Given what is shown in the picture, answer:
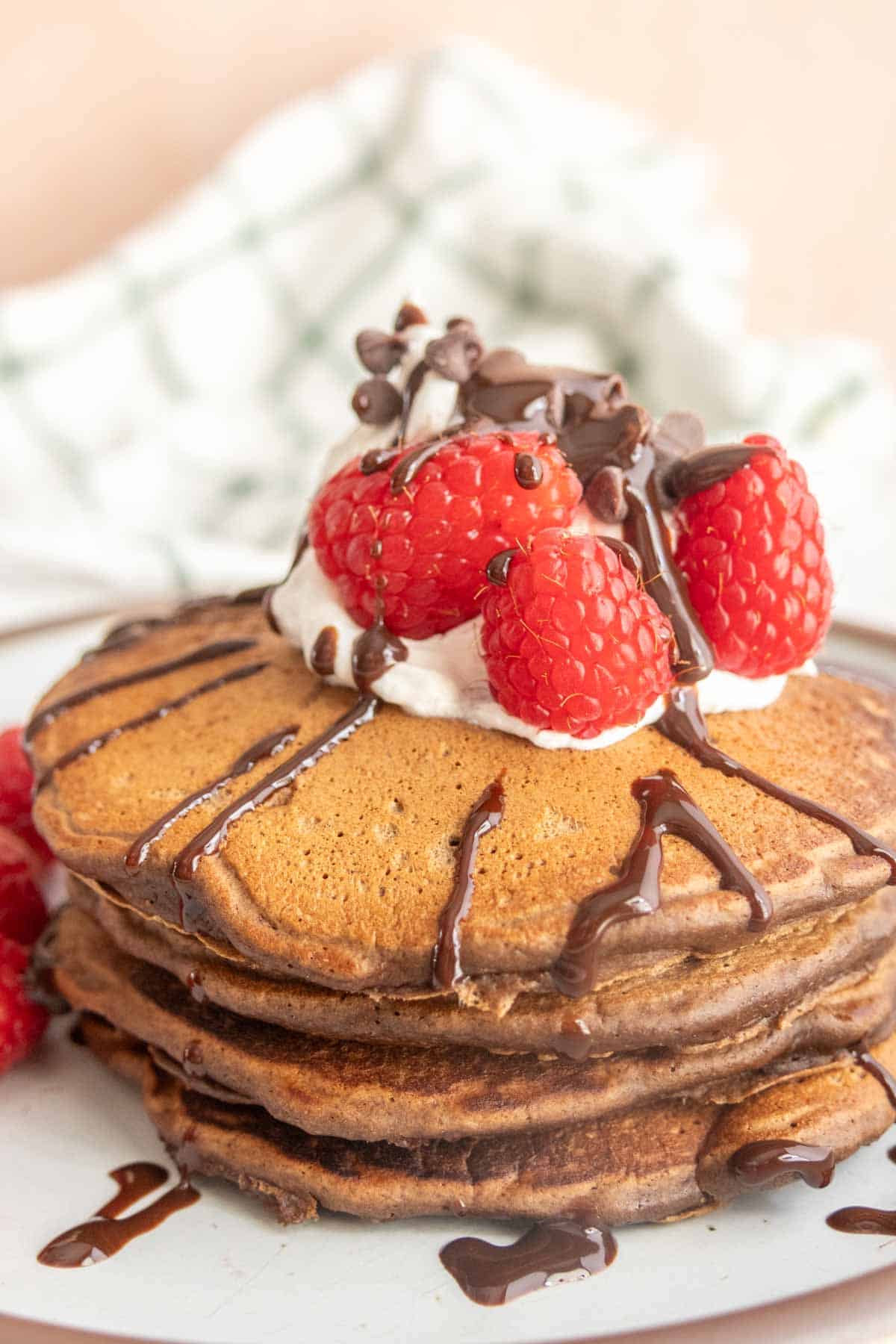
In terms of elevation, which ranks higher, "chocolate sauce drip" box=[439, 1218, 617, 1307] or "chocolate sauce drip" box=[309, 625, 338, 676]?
"chocolate sauce drip" box=[309, 625, 338, 676]

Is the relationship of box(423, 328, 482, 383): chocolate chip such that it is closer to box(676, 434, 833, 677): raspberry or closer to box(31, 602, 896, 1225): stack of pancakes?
box(676, 434, 833, 677): raspberry

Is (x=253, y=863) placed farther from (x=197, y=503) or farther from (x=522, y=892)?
(x=197, y=503)

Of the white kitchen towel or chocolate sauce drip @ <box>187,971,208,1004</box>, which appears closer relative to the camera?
chocolate sauce drip @ <box>187,971,208,1004</box>

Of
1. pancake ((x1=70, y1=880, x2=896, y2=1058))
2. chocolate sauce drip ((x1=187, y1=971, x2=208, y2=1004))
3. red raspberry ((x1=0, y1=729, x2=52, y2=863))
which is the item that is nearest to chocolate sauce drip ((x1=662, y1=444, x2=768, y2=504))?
pancake ((x1=70, y1=880, x2=896, y2=1058))

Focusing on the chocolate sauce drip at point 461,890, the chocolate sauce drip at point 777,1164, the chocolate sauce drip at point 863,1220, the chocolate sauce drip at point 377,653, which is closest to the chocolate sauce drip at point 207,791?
the chocolate sauce drip at point 377,653

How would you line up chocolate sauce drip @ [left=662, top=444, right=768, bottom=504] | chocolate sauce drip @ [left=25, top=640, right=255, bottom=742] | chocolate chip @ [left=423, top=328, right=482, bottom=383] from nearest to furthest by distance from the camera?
chocolate sauce drip @ [left=662, top=444, right=768, bottom=504] → chocolate chip @ [left=423, top=328, right=482, bottom=383] → chocolate sauce drip @ [left=25, top=640, right=255, bottom=742]

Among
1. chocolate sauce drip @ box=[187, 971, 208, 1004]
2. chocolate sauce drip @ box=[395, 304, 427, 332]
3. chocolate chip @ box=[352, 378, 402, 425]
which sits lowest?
chocolate sauce drip @ box=[187, 971, 208, 1004]

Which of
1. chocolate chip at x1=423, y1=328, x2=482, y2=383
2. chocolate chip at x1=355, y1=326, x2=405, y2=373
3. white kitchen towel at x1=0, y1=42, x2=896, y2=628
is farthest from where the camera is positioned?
white kitchen towel at x1=0, y1=42, x2=896, y2=628
